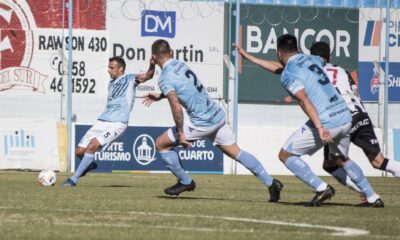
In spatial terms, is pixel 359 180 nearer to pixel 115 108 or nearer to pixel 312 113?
pixel 312 113

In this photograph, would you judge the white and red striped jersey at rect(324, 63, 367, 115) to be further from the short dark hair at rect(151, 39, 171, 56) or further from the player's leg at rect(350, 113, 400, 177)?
the short dark hair at rect(151, 39, 171, 56)

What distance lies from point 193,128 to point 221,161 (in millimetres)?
13104

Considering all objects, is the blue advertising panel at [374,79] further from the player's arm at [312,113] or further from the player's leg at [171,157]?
the player's arm at [312,113]

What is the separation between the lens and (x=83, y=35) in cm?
2697

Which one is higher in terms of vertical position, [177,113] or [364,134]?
[177,113]

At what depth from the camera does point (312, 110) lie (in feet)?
37.9

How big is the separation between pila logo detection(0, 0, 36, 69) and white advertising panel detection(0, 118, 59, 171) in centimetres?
196

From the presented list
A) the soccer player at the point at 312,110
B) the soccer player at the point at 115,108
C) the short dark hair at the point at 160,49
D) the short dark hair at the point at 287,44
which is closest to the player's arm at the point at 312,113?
the soccer player at the point at 312,110

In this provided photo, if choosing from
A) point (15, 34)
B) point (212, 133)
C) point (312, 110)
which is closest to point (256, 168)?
point (212, 133)

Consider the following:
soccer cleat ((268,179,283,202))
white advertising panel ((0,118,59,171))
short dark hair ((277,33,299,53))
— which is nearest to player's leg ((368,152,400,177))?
soccer cleat ((268,179,283,202))

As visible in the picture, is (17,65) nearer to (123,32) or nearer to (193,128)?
(123,32)

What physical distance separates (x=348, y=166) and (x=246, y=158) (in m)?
1.53

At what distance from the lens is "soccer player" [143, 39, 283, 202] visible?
13047 millimetres

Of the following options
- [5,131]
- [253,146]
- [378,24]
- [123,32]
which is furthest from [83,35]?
[378,24]
